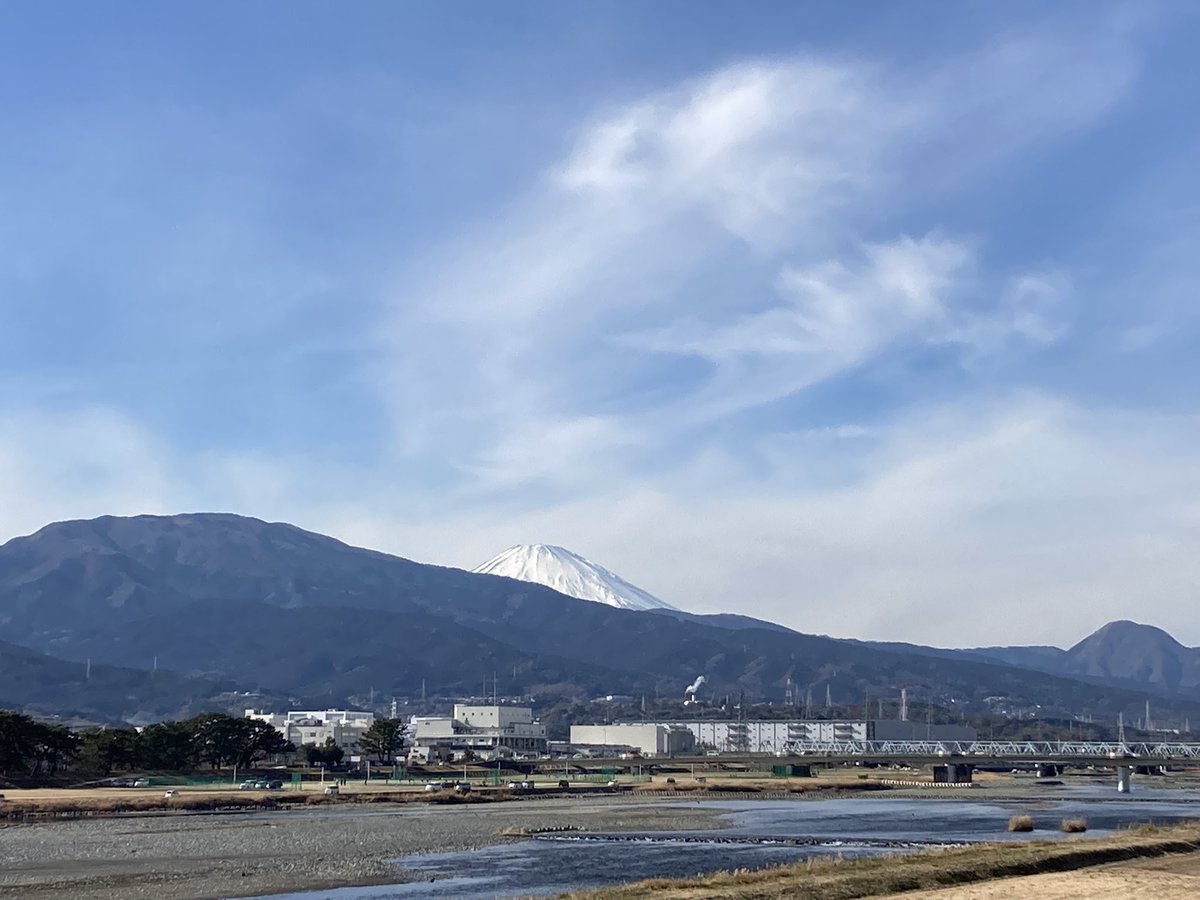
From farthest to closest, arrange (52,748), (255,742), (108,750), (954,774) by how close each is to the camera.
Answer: (954,774) → (255,742) → (108,750) → (52,748)

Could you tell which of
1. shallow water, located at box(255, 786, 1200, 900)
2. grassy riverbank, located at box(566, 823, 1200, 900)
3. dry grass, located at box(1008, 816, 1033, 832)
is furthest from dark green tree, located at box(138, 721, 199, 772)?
grassy riverbank, located at box(566, 823, 1200, 900)

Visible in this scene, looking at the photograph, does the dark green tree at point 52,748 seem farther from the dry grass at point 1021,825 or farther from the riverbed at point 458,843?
the dry grass at point 1021,825

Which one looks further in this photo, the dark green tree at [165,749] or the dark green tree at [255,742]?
the dark green tree at [255,742]

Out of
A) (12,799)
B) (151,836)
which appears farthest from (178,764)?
(151,836)

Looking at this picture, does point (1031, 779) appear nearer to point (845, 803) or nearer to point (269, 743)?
point (845, 803)

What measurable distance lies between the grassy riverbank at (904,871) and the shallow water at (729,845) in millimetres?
7660

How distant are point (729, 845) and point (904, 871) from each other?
25517 millimetres

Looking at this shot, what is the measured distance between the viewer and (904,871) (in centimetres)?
4125

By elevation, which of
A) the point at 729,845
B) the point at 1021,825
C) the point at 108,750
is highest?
the point at 108,750

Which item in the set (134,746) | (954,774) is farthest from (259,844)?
(954,774)

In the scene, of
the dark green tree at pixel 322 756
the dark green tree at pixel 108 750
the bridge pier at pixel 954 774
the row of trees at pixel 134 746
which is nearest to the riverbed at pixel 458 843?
the row of trees at pixel 134 746

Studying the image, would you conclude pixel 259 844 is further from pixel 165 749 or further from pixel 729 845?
pixel 165 749

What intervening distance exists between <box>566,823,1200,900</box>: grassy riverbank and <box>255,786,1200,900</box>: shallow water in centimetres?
766

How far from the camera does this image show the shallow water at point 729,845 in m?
49.3
